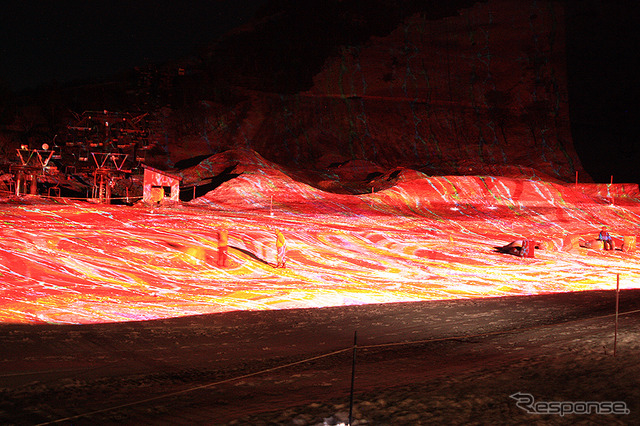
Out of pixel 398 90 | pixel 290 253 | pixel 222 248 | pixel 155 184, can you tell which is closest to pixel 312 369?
pixel 222 248

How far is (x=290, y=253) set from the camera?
70.9 ft

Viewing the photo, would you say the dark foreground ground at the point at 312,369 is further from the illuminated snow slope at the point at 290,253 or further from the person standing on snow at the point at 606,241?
the person standing on snow at the point at 606,241

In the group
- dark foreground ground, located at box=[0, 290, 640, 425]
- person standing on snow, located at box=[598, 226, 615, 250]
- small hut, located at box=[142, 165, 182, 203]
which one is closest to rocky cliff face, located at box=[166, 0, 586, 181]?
small hut, located at box=[142, 165, 182, 203]

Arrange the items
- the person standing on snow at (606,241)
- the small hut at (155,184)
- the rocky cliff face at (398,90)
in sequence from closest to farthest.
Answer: the person standing on snow at (606,241) → the small hut at (155,184) → the rocky cliff face at (398,90)

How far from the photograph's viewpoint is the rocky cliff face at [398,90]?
5931 cm

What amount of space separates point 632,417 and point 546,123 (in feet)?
210

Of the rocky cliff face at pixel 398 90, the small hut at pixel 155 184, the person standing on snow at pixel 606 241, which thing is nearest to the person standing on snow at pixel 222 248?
the small hut at pixel 155 184

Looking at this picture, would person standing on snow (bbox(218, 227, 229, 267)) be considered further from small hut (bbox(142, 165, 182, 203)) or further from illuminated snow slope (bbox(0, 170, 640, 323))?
small hut (bbox(142, 165, 182, 203))

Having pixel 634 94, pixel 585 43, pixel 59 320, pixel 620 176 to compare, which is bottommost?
pixel 59 320

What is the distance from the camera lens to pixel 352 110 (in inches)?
2559

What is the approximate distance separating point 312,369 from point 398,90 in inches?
2464

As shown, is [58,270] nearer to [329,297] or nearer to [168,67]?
[329,297]

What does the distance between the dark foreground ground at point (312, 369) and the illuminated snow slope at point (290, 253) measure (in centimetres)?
204

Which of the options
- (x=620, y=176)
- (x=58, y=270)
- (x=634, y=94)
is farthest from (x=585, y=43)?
(x=58, y=270)
